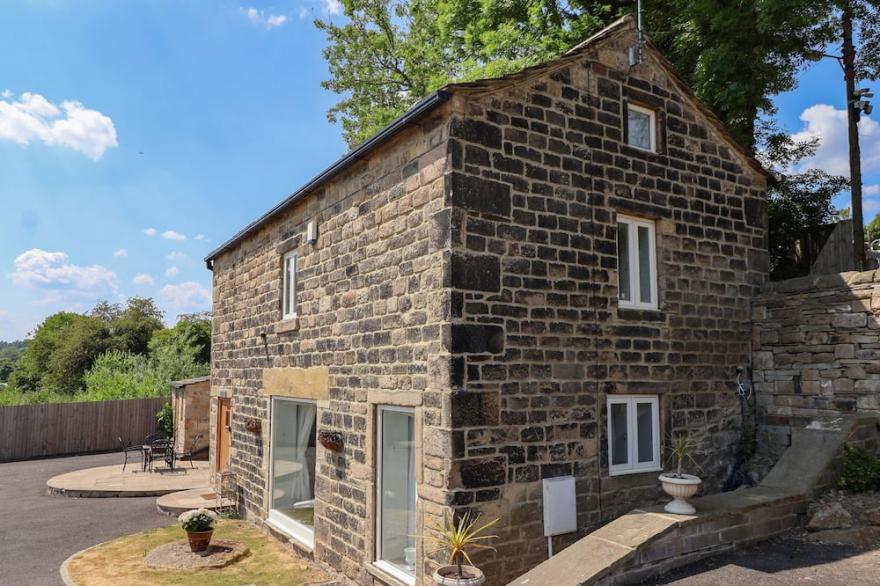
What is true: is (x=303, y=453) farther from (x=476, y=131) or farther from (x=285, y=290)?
(x=476, y=131)

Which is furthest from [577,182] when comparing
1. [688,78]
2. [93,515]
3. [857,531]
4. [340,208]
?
[93,515]

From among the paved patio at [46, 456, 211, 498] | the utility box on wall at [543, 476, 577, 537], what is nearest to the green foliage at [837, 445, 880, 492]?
the utility box on wall at [543, 476, 577, 537]

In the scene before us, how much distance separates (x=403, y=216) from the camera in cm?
706

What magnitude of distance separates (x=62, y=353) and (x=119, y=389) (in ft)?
66.0

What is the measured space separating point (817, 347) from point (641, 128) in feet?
12.8

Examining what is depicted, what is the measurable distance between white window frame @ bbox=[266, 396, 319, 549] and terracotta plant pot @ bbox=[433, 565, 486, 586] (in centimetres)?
397

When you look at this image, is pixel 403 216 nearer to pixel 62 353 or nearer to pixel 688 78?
pixel 688 78

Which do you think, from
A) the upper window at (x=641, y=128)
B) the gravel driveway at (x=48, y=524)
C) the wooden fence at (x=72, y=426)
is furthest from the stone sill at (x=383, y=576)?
the wooden fence at (x=72, y=426)

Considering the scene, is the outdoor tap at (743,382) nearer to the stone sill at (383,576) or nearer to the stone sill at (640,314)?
the stone sill at (640,314)

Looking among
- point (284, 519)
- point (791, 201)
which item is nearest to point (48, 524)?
point (284, 519)

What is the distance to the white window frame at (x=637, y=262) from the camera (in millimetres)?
7867

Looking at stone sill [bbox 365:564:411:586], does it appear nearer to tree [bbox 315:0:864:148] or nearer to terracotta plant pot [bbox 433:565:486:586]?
terracotta plant pot [bbox 433:565:486:586]

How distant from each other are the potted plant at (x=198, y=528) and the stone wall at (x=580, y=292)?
5.29 metres

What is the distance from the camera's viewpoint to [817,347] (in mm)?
8578
